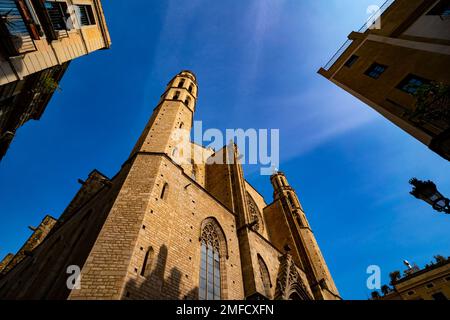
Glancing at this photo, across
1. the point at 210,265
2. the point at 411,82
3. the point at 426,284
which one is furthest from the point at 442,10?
the point at 426,284

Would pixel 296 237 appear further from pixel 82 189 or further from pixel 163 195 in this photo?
pixel 82 189

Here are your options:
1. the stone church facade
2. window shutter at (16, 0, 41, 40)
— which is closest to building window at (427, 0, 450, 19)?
the stone church facade

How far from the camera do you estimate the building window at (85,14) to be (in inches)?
269

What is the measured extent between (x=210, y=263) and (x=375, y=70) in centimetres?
1077

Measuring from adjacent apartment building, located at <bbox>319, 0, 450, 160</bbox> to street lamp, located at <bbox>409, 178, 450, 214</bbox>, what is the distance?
157cm

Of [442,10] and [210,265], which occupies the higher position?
[442,10]

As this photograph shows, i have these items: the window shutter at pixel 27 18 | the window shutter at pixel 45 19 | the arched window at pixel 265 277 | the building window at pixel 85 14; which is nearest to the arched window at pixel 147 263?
the window shutter at pixel 27 18

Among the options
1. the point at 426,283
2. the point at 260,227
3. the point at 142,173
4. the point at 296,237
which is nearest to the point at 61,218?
the point at 142,173

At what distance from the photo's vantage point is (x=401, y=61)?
8375mm

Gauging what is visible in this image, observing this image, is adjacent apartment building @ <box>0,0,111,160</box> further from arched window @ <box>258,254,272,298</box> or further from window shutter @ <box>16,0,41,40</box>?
arched window @ <box>258,254,272,298</box>

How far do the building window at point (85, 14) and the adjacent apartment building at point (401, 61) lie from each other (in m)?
9.77

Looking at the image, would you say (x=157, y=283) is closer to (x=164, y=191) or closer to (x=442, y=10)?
(x=164, y=191)

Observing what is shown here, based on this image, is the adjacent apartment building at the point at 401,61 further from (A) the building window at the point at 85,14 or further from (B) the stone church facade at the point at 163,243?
(A) the building window at the point at 85,14
